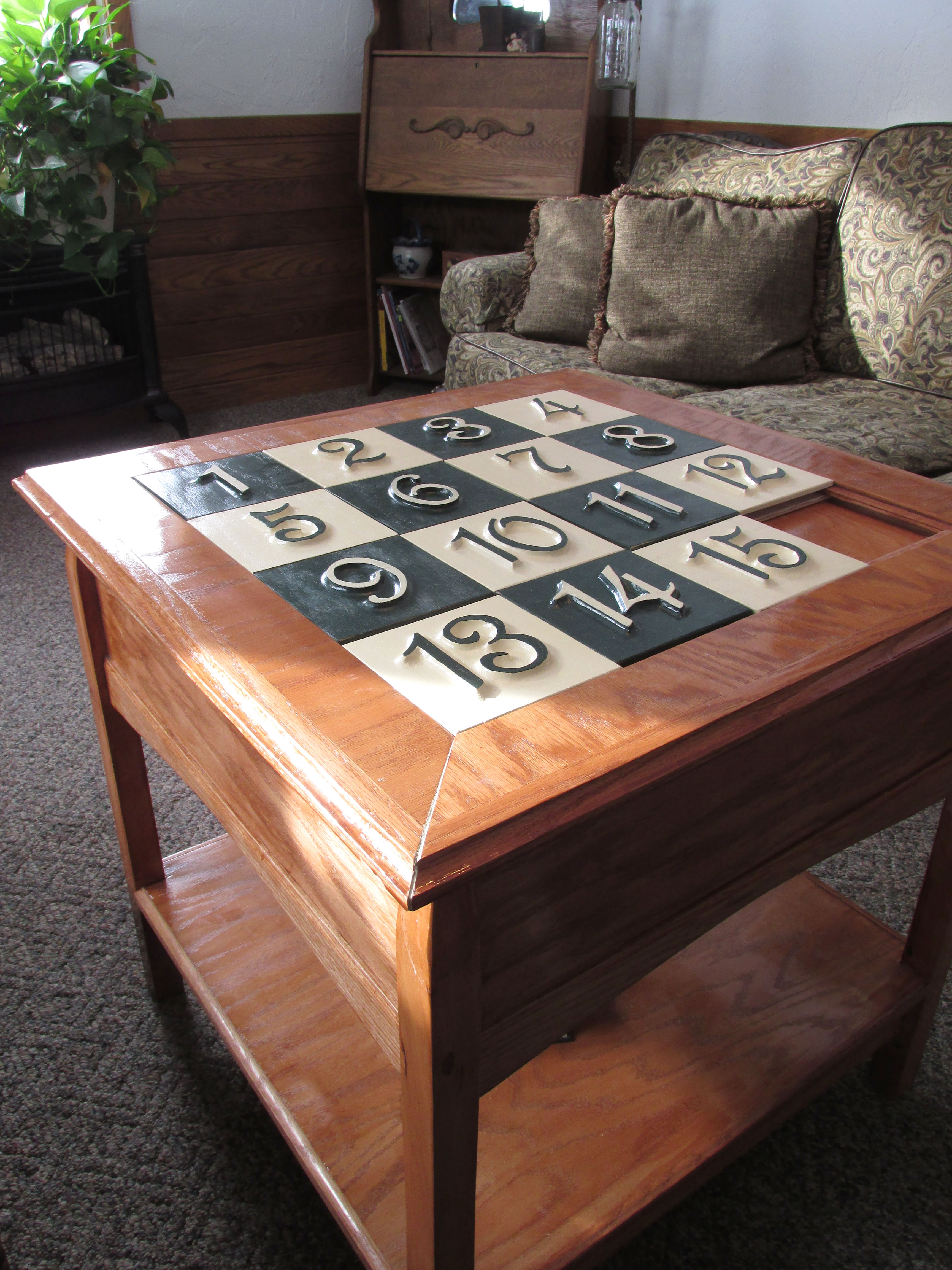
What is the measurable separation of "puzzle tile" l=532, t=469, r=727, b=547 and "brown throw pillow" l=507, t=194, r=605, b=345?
4.60 feet

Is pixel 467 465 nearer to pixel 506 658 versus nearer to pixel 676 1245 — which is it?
pixel 506 658

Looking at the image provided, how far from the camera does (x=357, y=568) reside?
2.66ft

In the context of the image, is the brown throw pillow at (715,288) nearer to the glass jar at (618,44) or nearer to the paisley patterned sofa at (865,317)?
the paisley patterned sofa at (865,317)

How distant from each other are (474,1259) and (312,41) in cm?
330

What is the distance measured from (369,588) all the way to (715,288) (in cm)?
155

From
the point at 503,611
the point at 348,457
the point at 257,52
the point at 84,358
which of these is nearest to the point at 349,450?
the point at 348,457

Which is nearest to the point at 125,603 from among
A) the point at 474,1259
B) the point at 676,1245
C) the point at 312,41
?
the point at 474,1259

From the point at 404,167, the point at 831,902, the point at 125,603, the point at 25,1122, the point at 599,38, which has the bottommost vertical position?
the point at 25,1122

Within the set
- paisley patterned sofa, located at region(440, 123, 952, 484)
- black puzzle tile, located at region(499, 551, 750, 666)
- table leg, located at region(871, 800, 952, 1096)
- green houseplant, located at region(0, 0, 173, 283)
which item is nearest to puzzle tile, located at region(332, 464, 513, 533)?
black puzzle tile, located at region(499, 551, 750, 666)

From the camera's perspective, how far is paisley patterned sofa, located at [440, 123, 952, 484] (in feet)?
5.84

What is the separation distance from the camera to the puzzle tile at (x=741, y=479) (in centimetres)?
96

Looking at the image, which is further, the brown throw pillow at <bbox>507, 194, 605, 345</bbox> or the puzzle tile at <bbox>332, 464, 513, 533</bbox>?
the brown throw pillow at <bbox>507, 194, 605, 345</bbox>

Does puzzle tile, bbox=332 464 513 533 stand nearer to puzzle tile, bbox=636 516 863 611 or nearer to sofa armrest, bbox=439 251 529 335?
puzzle tile, bbox=636 516 863 611

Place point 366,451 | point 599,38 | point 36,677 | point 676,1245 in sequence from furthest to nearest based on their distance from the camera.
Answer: point 599,38, point 36,677, point 366,451, point 676,1245
